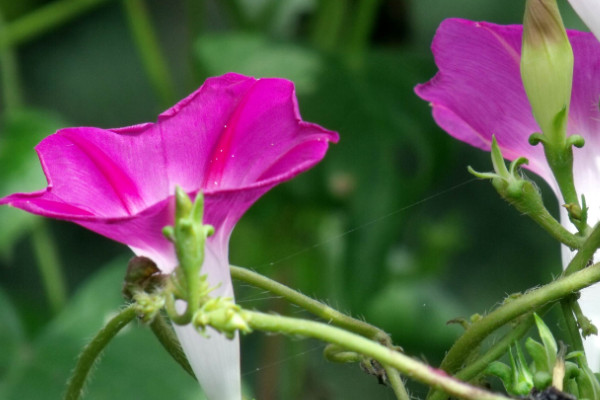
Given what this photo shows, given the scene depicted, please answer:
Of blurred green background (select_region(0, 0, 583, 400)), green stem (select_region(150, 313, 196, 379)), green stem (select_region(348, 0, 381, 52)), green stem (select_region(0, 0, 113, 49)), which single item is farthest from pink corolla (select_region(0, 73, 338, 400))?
green stem (select_region(0, 0, 113, 49))

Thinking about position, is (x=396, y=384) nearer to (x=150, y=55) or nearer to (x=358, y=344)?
(x=358, y=344)

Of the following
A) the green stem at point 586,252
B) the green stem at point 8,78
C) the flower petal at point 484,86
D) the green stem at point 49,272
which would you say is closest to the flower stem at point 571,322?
the green stem at point 586,252

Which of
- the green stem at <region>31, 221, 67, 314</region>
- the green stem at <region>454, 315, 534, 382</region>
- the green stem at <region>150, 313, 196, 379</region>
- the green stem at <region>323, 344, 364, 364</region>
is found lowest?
the green stem at <region>31, 221, 67, 314</region>

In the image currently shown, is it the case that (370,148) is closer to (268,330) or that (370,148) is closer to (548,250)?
(548,250)

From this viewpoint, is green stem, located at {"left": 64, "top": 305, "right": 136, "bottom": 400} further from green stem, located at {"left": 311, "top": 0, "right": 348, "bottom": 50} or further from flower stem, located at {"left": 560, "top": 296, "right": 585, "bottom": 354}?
green stem, located at {"left": 311, "top": 0, "right": 348, "bottom": 50}

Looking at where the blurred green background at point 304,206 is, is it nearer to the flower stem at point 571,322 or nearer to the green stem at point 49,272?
the green stem at point 49,272
